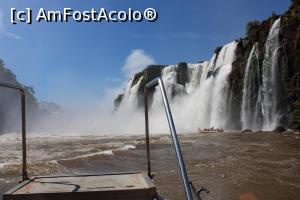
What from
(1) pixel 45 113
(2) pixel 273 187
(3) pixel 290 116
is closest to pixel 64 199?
(2) pixel 273 187

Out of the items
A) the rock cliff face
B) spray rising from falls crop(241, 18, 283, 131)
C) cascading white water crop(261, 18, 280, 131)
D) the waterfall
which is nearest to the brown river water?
the rock cliff face

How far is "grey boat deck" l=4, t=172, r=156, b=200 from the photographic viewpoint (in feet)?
11.9

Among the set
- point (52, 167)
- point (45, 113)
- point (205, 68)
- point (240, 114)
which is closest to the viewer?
point (52, 167)

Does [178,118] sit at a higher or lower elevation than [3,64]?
lower

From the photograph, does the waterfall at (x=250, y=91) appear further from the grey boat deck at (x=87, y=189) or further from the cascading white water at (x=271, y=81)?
the grey boat deck at (x=87, y=189)

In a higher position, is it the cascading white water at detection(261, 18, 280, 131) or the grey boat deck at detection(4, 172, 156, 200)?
the cascading white water at detection(261, 18, 280, 131)

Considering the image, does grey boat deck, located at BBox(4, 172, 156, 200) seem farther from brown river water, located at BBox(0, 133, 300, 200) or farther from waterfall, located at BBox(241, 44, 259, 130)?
waterfall, located at BBox(241, 44, 259, 130)

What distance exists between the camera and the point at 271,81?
36.0 meters

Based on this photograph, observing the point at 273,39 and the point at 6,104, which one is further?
the point at 6,104

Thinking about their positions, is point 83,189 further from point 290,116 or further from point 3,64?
point 3,64

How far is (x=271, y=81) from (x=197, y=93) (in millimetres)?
14256

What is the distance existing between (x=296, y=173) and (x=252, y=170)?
1220 millimetres

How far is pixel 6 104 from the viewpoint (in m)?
105

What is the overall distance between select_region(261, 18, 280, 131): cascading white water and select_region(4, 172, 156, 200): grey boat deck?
106 feet
